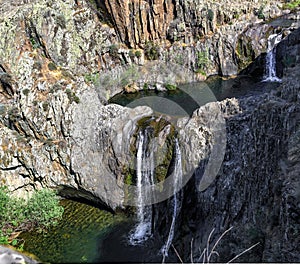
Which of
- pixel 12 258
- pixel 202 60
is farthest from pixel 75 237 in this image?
pixel 202 60

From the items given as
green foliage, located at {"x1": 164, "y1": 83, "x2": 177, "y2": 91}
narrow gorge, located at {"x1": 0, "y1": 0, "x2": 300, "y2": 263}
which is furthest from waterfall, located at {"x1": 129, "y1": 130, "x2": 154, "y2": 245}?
green foliage, located at {"x1": 164, "y1": 83, "x2": 177, "y2": 91}

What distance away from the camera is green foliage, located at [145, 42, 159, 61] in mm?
38094

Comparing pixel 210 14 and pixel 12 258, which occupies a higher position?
pixel 210 14

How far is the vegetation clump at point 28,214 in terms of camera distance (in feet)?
63.3

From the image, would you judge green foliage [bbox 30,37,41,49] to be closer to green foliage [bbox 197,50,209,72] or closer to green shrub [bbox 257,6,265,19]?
green foliage [bbox 197,50,209,72]

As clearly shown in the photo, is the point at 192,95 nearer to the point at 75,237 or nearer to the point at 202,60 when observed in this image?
the point at 202,60

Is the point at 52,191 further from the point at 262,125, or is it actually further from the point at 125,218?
the point at 262,125

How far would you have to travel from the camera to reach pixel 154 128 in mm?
20938

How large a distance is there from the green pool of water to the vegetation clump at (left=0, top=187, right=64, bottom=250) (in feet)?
1.60

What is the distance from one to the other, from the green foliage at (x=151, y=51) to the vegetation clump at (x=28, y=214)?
73.4 ft

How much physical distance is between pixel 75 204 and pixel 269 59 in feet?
78.2

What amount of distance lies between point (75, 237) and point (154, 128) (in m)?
7.64

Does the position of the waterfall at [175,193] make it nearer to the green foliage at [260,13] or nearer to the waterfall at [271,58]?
the waterfall at [271,58]

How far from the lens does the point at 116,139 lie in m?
21.3
